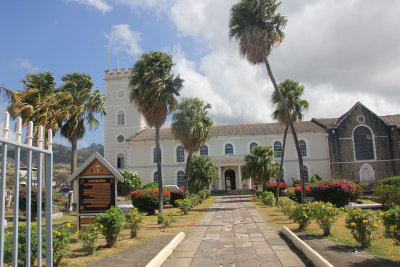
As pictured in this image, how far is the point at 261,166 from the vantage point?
25.4m

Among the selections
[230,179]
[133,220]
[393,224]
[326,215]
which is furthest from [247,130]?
[393,224]

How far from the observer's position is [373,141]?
36375 millimetres

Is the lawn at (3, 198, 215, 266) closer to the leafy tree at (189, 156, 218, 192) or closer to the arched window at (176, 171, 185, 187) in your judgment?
the leafy tree at (189, 156, 218, 192)

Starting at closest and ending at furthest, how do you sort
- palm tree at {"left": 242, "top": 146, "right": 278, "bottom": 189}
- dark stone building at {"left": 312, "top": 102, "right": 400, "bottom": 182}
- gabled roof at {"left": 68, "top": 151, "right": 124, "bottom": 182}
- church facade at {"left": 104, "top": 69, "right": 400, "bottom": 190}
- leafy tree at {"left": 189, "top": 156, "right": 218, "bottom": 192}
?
gabled roof at {"left": 68, "top": 151, "right": 124, "bottom": 182}, palm tree at {"left": 242, "top": 146, "right": 278, "bottom": 189}, leafy tree at {"left": 189, "top": 156, "right": 218, "bottom": 192}, dark stone building at {"left": 312, "top": 102, "right": 400, "bottom": 182}, church facade at {"left": 104, "top": 69, "right": 400, "bottom": 190}

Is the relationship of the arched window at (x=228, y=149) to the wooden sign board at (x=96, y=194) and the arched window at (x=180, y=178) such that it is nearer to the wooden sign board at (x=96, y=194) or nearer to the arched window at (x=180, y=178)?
the arched window at (x=180, y=178)

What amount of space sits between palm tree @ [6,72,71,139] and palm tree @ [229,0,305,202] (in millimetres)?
10511

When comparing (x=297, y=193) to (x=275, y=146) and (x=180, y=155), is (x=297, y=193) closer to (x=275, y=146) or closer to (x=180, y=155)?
(x=275, y=146)

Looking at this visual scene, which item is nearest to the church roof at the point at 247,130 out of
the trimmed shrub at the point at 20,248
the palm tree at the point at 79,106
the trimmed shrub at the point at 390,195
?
the palm tree at the point at 79,106

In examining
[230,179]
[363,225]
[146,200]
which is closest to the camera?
[363,225]

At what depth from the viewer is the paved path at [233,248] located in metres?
7.21

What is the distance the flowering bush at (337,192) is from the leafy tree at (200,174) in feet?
34.8

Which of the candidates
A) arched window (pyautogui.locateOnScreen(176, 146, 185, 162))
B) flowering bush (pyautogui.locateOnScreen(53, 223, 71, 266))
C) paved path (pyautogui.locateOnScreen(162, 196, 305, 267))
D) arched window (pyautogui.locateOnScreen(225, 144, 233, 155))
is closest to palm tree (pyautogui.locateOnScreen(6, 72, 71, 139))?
flowering bush (pyautogui.locateOnScreen(53, 223, 71, 266))

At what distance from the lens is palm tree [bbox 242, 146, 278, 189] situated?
2531 centimetres

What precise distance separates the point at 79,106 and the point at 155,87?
773cm
